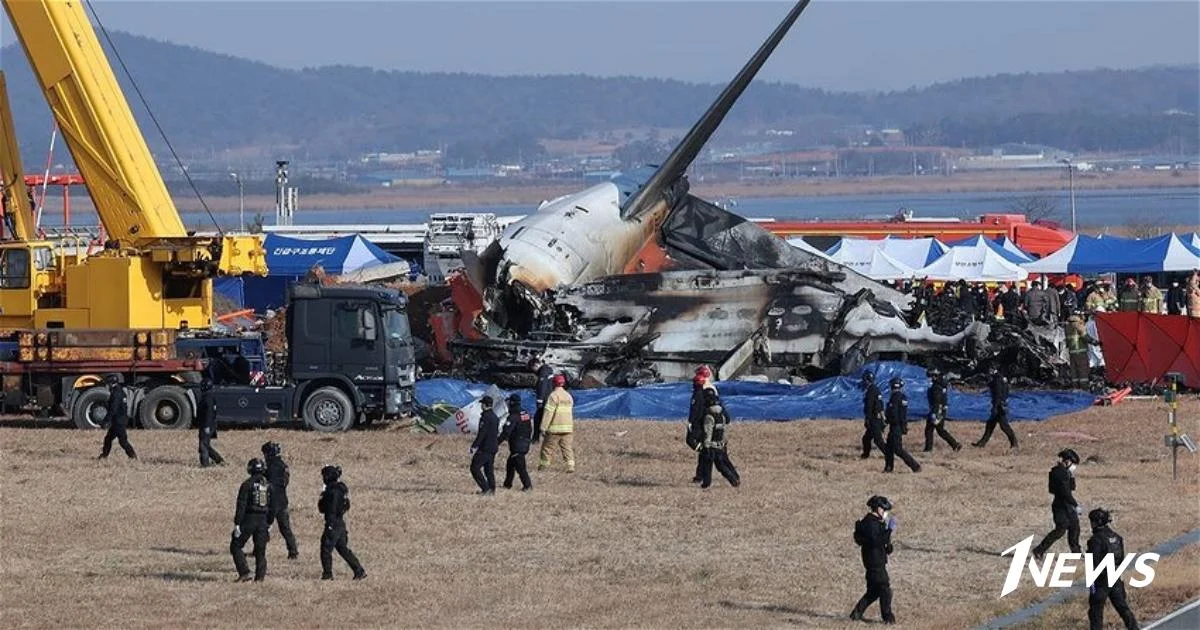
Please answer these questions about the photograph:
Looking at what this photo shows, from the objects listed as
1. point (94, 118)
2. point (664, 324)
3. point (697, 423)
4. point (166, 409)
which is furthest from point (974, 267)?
point (697, 423)

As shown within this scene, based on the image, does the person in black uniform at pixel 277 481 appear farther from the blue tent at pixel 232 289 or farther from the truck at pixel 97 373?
the blue tent at pixel 232 289

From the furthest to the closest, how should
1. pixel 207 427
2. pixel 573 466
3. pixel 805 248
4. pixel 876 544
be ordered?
pixel 805 248 < pixel 207 427 < pixel 573 466 < pixel 876 544

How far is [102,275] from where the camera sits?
Result: 34031 millimetres

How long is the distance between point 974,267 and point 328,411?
1059 inches

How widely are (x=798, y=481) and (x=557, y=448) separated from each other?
3.44m

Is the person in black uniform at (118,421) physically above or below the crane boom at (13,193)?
below

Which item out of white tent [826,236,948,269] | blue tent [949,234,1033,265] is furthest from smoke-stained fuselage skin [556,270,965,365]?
white tent [826,236,948,269]

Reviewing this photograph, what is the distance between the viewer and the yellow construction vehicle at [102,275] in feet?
107

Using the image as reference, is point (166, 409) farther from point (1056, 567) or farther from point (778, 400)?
point (1056, 567)

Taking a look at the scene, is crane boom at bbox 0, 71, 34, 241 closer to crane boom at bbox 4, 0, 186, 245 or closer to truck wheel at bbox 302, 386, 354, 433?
crane boom at bbox 4, 0, 186, 245

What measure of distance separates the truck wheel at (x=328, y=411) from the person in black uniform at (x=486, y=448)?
22.2 ft

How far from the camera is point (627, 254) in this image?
135 ft

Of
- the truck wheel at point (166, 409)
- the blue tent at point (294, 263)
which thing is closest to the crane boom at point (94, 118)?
the truck wheel at point (166, 409)

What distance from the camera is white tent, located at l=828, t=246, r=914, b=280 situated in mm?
55625
